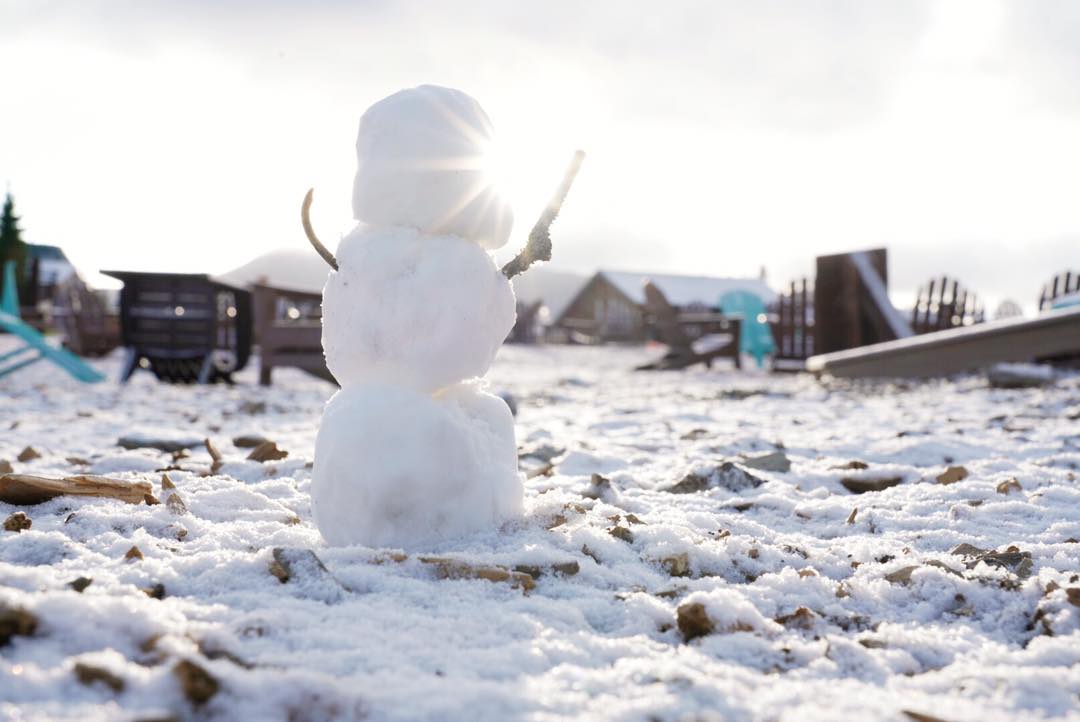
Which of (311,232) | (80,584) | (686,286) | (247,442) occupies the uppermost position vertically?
(686,286)

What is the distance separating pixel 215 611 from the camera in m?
1.33

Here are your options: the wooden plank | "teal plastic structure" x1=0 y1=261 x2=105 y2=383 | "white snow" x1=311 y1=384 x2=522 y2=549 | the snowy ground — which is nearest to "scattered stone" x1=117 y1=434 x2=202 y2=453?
the snowy ground

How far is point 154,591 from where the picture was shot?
56.6 inches

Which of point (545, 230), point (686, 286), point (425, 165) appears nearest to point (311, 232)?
point (425, 165)

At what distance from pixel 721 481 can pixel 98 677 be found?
2061mm

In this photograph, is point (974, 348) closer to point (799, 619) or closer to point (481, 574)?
point (799, 619)

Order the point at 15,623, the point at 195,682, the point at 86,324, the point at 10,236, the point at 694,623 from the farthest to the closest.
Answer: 1. the point at 10,236
2. the point at 86,324
3. the point at 694,623
4. the point at 15,623
5. the point at 195,682

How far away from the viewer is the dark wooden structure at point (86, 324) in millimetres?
12023

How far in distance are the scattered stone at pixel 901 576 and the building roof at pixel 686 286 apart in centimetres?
2477

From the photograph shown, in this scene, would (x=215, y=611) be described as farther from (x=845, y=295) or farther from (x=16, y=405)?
(x=845, y=295)

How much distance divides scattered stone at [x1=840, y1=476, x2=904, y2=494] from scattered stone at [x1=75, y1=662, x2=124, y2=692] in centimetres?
242

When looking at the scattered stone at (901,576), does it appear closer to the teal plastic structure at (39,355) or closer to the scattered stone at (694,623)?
the scattered stone at (694,623)

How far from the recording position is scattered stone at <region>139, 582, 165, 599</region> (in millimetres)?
1425

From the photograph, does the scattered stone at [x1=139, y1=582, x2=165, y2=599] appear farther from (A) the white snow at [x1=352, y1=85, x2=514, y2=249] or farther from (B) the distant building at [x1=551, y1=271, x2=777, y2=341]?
(B) the distant building at [x1=551, y1=271, x2=777, y2=341]
